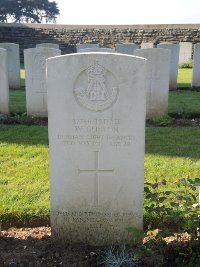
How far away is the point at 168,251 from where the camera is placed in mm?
2873

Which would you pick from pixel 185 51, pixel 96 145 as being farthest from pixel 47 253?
pixel 185 51

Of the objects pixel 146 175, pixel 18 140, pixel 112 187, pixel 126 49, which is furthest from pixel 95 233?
pixel 126 49

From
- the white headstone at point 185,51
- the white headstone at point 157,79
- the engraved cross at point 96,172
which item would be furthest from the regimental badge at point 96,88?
the white headstone at point 185,51

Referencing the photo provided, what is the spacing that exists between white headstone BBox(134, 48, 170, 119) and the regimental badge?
4.82 metres

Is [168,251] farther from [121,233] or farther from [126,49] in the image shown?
[126,49]

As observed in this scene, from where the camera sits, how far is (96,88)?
288cm

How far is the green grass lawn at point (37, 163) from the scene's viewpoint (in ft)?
12.2

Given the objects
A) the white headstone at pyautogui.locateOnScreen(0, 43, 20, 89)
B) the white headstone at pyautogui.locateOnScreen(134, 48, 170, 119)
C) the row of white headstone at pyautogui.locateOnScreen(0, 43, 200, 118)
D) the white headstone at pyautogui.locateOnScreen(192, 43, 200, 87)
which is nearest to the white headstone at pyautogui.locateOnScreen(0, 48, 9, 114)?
the row of white headstone at pyautogui.locateOnScreen(0, 43, 200, 118)

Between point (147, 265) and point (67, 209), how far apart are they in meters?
0.79

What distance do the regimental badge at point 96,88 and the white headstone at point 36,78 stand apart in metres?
5.07

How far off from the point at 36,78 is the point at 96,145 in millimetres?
5109

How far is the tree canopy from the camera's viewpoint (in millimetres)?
45094

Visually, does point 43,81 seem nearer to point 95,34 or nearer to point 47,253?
point 47,253

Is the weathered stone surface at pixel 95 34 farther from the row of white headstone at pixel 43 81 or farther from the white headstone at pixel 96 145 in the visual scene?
the white headstone at pixel 96 145
